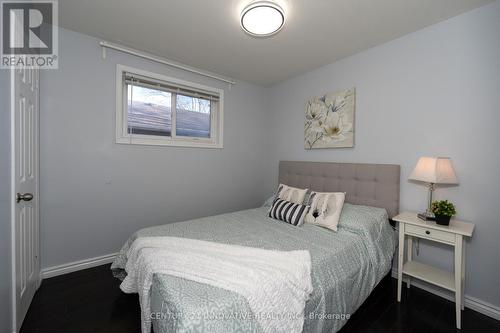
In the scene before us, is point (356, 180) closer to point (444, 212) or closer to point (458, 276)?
point (444, 212)

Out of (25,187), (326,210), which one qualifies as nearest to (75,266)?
(25,187)

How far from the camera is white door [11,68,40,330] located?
1.45 metres

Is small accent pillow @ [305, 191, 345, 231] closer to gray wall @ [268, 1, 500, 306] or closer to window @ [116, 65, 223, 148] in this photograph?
gray wall @ [268, 1, 500, 306]

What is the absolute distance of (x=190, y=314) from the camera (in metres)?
0.98

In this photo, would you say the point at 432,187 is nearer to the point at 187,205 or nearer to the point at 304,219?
the point at 304,219

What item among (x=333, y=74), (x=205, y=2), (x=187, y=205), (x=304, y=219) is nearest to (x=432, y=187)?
(x=304, y=219)

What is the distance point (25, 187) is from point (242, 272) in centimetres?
A: 174

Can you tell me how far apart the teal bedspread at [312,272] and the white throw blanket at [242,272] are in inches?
2.3

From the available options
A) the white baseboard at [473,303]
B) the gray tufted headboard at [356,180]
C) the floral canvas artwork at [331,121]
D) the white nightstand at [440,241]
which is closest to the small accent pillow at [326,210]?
the gray tufted headboard at [356,180]

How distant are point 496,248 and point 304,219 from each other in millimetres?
1504

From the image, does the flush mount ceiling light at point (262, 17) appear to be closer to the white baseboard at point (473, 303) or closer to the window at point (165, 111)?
the window at point (165, 111)

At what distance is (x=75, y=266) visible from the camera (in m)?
2.32

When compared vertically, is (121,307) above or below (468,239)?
below

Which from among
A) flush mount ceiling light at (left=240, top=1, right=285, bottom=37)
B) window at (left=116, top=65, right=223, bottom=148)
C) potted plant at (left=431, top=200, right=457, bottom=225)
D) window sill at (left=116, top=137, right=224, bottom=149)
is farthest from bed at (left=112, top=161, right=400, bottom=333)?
flush mount ceiling light at (left=240, top=1, right=285, bottom=37)
